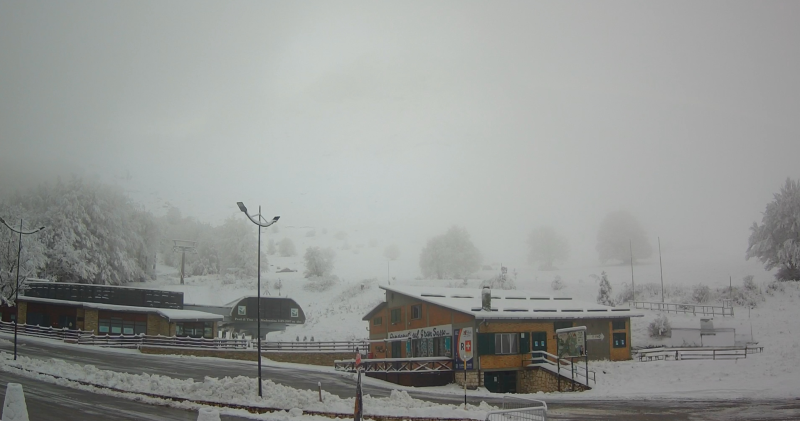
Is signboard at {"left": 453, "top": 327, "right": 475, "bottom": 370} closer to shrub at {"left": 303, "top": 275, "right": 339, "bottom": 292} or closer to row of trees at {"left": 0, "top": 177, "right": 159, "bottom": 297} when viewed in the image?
row of trees at {"left": 0, "top": 177, "right": 159, "bottom": 297}

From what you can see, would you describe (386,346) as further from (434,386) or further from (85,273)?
(85,273)

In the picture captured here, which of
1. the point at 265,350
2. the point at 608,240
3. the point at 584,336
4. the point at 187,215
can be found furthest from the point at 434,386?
the point at 187,215

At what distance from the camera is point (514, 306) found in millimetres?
47000

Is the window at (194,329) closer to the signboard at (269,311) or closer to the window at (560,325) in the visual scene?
the signboard at (269,311)

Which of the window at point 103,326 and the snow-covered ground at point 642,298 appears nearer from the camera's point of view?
the snow-covered ground at point 642,298

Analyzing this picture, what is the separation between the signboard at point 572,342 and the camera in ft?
131

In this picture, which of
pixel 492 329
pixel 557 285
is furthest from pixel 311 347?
pixel 557 285

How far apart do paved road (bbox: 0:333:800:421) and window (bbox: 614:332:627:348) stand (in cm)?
1772

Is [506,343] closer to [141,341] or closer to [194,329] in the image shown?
[141,341]

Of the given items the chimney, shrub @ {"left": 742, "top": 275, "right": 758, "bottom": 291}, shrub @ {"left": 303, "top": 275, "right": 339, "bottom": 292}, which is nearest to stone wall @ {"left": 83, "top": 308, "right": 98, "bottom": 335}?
the chimney

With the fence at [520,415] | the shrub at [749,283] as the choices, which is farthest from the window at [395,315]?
the shrub at [749,283]

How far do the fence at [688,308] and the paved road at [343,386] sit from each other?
129 feet

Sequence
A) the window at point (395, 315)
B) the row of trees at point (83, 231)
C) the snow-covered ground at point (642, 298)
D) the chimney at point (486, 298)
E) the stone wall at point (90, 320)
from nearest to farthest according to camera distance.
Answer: the snow-covered ground at point (642, 298), the chimney at point (486, 298), the window at point (395, 315), the stone wall at point (90, 320), the row of trees at point (83, 231)

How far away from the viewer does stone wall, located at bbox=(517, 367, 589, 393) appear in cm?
3981
